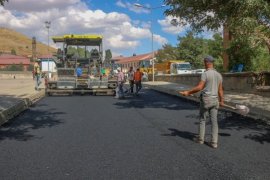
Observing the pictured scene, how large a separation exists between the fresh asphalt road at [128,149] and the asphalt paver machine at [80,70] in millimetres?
10363

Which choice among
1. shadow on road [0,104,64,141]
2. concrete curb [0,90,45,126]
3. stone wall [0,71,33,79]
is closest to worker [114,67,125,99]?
concrete curb [0,90,45,126]

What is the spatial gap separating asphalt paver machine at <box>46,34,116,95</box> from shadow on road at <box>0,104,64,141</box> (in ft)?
26.1

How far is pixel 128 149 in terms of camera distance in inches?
340

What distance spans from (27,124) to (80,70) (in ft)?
40.5

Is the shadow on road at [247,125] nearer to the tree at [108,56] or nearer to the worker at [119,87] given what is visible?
the worker at [119,87]

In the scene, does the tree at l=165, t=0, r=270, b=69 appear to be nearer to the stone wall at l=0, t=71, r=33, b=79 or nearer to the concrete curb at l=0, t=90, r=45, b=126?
the concrete curb at l=0, t=90, r=45, b=126

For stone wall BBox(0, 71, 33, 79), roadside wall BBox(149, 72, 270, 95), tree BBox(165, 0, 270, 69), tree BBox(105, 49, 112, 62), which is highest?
tree BBox(165, 0, 270, 69)

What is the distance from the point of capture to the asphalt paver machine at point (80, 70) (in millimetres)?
24172

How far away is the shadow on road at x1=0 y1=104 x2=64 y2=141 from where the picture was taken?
10.4m

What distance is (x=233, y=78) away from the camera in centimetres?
2445

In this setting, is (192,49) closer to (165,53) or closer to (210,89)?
(165,53)

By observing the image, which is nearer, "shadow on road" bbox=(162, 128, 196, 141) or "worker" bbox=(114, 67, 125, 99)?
"shadow on road" bbox=(162, 128, 196, 141)

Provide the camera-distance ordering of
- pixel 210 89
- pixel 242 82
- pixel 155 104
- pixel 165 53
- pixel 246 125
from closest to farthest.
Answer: pixel 210 89 → pixel 246 125 → pixel 155 104 → pixel 242 82 → pixel 165 53

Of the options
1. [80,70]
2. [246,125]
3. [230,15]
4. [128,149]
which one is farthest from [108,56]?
[128,149]
